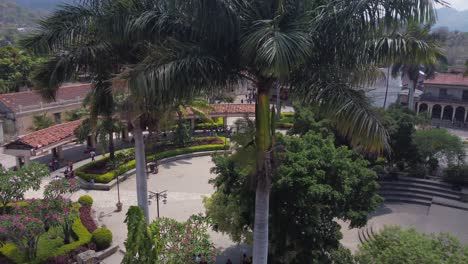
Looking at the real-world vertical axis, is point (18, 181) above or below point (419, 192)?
above

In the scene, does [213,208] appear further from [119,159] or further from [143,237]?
[119,159]

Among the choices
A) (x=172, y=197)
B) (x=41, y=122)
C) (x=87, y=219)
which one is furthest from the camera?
(x=41, y=122)

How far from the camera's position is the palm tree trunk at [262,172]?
7535 millimetres

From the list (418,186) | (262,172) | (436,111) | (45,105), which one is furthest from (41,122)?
(436,111)

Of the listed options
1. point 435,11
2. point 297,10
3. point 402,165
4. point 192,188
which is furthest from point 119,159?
point 435,11

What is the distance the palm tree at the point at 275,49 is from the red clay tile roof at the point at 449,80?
44.4 m

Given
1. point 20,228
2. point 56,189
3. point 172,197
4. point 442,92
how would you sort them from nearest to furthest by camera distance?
point 20,228
point 56,189
point 172,197
point 442,92

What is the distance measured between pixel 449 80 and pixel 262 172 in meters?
47.0

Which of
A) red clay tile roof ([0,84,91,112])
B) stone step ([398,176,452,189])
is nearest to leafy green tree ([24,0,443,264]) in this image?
stone step ([398,176,452,189])

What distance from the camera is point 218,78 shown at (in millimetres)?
7531

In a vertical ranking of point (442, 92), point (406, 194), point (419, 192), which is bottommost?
point (406, 194)

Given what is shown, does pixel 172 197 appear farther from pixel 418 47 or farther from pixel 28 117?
pixel 28 117

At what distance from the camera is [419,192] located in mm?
22828

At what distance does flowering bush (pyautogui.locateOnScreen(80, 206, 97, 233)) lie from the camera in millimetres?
17016
